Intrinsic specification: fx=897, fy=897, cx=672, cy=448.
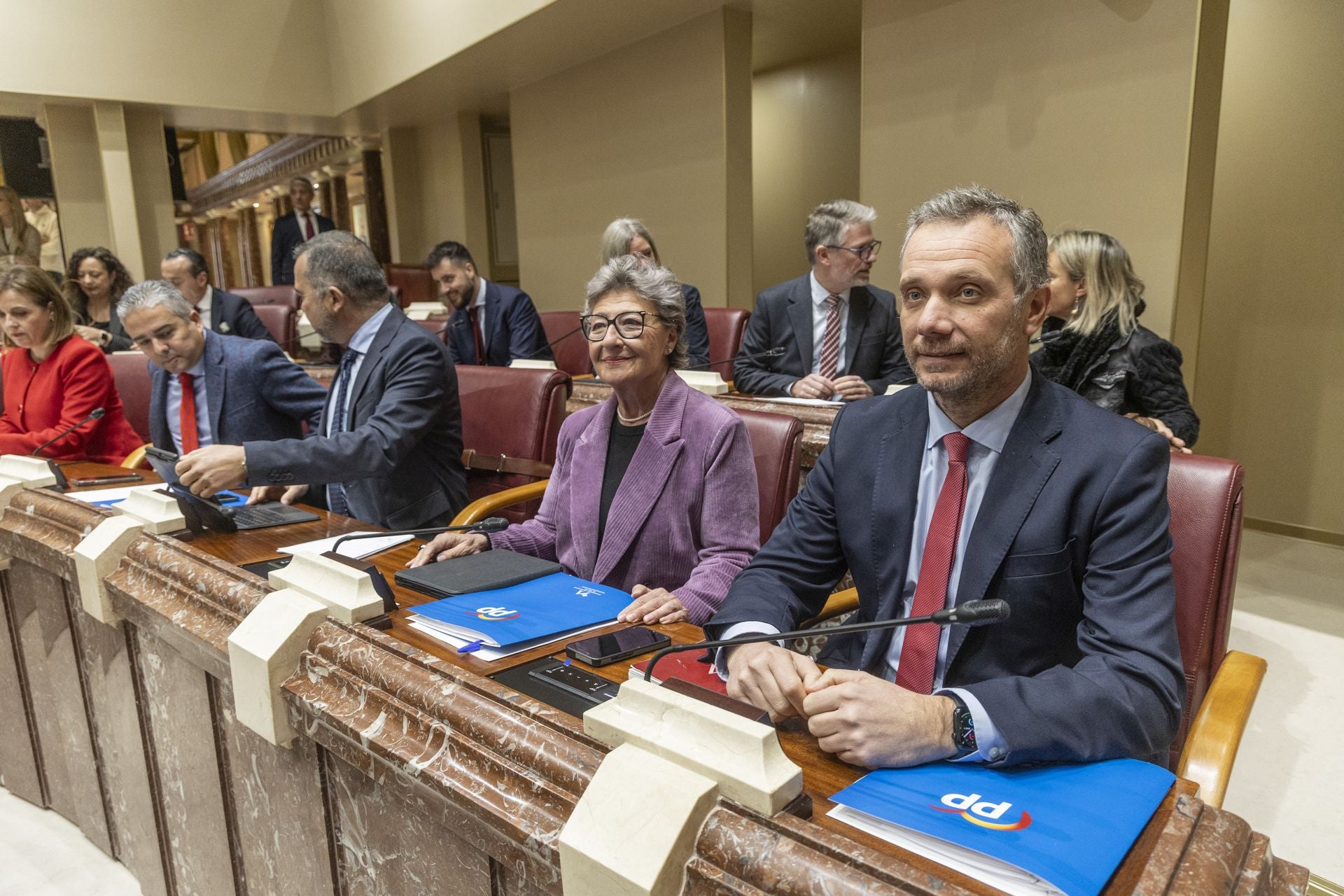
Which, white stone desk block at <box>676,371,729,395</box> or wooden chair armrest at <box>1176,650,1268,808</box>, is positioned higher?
white stone desk block at <box>676,371,729,395</box>

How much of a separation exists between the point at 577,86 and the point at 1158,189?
435 cm

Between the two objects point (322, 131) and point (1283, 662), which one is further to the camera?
point (322, 131)

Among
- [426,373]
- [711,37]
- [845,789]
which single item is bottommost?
[845,789]

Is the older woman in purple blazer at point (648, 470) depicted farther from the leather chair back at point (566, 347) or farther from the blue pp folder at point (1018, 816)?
the leather chair back at point (566, 347)

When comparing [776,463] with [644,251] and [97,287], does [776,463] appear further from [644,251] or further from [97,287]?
[97,287]

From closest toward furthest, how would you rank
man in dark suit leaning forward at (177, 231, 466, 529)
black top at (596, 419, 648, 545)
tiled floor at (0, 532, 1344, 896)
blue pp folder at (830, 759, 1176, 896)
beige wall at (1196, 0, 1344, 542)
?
blue pp folder at (830, 759, 1176, 896) < black top at (596, 419, 648, 545) < tiled floor at (0, 532, 1344, 896) < man in dark suit leaning forward at (177, 231, 466, 529) < beige wall at (1196, 0, 1344, 542)

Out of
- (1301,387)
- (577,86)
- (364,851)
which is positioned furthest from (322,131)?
(364,851)

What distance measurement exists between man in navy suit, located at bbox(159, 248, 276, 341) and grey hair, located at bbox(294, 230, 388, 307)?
8.77 ft

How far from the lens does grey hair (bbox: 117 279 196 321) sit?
8.18 ft

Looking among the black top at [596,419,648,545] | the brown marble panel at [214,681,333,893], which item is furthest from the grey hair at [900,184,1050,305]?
the brown marble panel at [214,681,333,893]

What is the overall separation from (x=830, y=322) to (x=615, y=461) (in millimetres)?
1855

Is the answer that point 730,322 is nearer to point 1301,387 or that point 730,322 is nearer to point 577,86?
point 1301,387

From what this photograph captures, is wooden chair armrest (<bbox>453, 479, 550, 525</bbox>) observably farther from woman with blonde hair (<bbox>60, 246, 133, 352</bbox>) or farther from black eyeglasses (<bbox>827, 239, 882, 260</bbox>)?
woman with blonde hair (<bbox>60, 246, 133, 352</bbox>)

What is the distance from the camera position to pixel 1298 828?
6.77 ft
